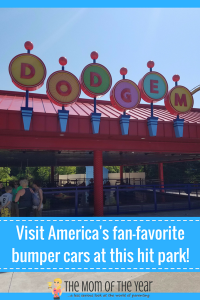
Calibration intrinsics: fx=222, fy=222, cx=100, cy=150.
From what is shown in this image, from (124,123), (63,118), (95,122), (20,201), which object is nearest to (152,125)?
(124,123)

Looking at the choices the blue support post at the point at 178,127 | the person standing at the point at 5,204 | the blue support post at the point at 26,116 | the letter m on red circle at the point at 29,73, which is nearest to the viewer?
the person standing at the point at 5,204

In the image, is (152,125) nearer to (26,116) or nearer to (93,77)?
(93,77)

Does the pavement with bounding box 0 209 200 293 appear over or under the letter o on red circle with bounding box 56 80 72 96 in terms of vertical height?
under

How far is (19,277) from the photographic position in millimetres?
4551

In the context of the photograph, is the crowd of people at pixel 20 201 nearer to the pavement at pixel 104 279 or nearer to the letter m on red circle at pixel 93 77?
the pavement at pixel 104 279

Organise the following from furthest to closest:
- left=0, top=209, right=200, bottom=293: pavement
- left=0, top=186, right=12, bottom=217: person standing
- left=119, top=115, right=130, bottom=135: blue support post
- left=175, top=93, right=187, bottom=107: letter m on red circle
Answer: left=175, top=93, right=187, bottom=107: letter m on red circle
left=119, top=115, right=130, bottom=135: blue support post
left=0, top=186, right=12, bottom=217: person standing
left=0, top=209, right=200, bottom=293: pavement

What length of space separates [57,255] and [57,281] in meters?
0.60

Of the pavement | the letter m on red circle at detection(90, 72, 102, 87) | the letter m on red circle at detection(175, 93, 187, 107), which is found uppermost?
the letter m on red circle at detection(90, 72, 102, 87)

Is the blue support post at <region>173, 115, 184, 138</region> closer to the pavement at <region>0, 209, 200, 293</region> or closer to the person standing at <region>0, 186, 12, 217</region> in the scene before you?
the pavement at <region>0, 209, 200, 293</region>

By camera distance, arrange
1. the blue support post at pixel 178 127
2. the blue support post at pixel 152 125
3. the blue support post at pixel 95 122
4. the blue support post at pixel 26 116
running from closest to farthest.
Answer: the blue support post at pixel 26 116, the blue support post at pixel 95 122, the blue support post at pixel 152 125, the blue support post at pixel 178 127

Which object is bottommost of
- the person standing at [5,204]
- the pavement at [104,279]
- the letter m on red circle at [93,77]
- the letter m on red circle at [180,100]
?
the pavement at [104,279]

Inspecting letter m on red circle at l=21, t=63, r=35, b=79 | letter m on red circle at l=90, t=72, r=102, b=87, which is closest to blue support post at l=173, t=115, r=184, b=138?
letter m on red circle at l=90, t=72, r=102, b=87

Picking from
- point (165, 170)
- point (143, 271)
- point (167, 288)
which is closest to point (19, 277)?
point (143, 271)

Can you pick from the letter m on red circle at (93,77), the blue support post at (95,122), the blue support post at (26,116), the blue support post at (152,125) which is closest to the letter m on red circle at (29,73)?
the blue support post at (26,116)
